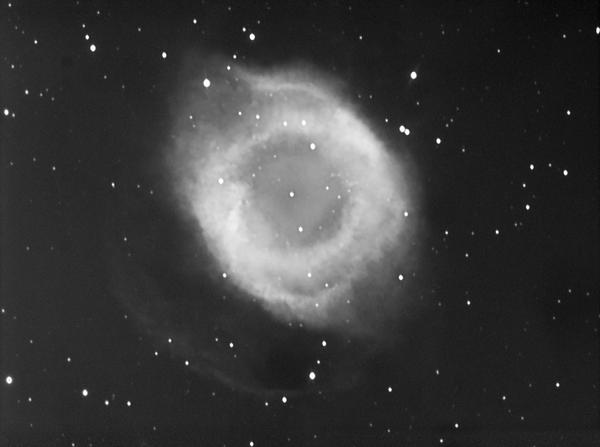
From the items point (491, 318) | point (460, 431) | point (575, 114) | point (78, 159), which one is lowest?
point (460, 431)

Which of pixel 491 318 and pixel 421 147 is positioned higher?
pixel 421 147

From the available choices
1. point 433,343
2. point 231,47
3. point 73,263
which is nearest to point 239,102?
point 231,47

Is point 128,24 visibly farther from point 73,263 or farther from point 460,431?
point 460,431

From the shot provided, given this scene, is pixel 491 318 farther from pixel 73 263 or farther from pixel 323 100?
pixel 73 263

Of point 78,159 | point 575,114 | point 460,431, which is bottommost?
point 460,431

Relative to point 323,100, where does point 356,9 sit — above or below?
above

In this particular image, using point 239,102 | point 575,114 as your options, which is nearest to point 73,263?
point 239,102
